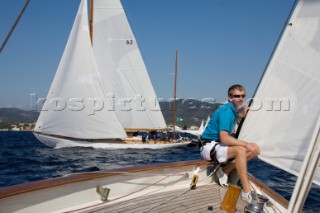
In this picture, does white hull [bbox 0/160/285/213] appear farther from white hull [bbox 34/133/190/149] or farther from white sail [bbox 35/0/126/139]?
white hull [bbox 34/133/190/149]

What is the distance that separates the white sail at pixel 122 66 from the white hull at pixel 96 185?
69.5ft

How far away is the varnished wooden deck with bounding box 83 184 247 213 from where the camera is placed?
294cm

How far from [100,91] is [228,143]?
17.5 m

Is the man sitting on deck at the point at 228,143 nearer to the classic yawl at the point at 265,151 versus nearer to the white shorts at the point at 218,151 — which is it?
the white shorts at the point at 218,151

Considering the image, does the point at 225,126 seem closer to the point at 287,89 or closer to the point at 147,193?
the point at 287,89

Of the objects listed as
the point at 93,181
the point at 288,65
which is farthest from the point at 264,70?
the point at 93,181

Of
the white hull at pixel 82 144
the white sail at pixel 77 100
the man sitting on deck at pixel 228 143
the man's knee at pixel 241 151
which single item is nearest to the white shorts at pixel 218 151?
the man sitting on deck at pixel 228 143

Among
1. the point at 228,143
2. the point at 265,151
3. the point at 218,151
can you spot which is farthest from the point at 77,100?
the point at 265,151

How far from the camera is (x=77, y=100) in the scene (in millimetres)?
20250

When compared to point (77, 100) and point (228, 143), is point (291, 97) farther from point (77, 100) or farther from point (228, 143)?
point (77, 100)

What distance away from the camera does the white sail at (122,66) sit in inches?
960

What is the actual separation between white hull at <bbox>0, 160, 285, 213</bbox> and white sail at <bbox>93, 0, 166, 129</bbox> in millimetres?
21179

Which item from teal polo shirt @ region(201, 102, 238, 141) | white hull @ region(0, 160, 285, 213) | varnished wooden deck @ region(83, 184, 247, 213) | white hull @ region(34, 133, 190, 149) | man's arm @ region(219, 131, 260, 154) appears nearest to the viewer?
white hull @ region(0, 160, 285, 213)

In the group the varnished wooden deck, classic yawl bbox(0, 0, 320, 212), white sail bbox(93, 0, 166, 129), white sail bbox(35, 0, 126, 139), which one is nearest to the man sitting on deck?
classic yawl bbox(0, 0, 320, 212)
